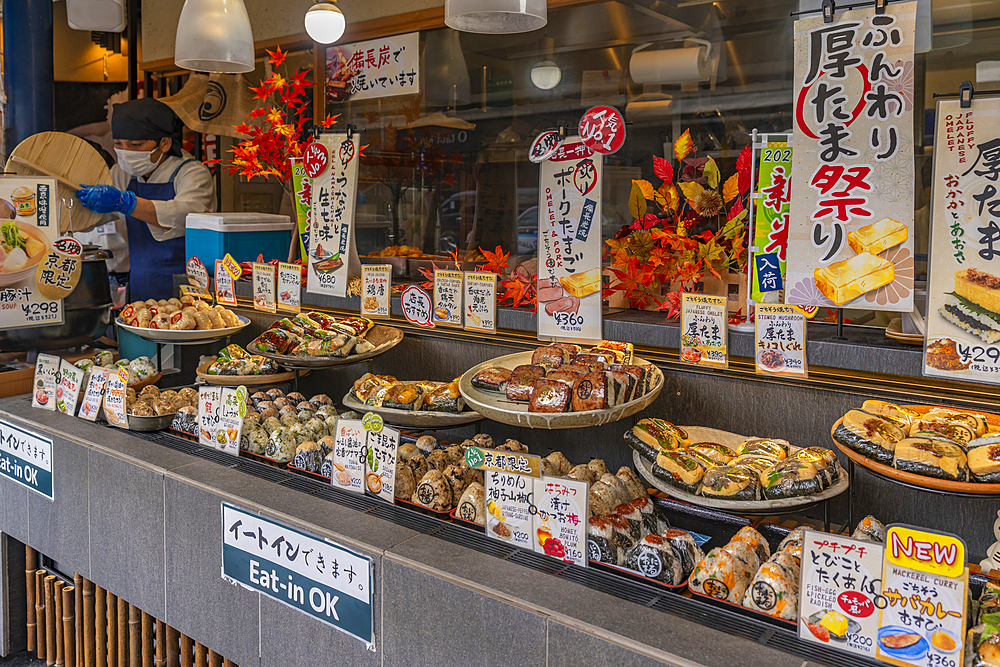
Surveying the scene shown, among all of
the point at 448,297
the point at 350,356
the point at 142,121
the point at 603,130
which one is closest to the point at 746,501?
the point at 603,130

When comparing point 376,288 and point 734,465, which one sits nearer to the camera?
point 734,465

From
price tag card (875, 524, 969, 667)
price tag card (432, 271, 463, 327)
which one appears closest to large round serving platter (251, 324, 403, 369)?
price tag card (432, 271, 463, 327)

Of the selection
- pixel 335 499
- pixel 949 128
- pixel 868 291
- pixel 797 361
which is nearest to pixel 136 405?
pixel 335 499

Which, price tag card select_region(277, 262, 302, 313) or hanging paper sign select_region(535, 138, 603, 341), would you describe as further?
price tag card select_region(277, 262, 302, 313)

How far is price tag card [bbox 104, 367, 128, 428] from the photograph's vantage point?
2340 mm

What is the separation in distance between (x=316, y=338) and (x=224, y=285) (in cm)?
83

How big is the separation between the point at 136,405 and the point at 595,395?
1.49 m

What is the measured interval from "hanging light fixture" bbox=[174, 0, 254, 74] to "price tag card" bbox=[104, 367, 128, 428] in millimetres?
1276

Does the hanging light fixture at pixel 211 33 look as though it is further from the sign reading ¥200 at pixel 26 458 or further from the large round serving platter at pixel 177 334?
the sign reading ¥200 at pixel 26 458

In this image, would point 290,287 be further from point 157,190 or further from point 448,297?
point 157,190

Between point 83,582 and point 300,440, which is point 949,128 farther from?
point 83,582

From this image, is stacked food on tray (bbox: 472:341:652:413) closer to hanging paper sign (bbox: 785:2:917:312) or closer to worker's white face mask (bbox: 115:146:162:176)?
hanging paper sign (bbox: 785:2:917:312)

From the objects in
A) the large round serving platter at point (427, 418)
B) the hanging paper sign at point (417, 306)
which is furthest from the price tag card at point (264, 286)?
the large round serving platter at point (427, 418)

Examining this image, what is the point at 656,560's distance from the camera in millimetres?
1417
